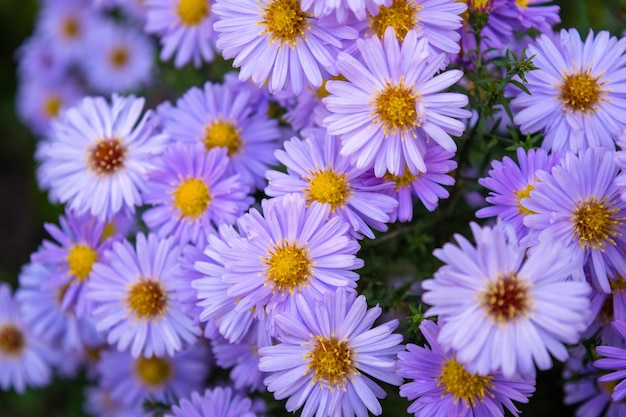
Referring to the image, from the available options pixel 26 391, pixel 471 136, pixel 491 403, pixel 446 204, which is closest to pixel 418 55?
pixel 471 136

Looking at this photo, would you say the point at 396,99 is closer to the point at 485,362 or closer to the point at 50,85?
the point at 485,362

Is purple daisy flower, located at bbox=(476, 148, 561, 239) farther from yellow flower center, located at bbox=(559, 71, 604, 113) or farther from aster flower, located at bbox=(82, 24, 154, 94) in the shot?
aster flower, located at bbox=(82, 24, 154, 94)

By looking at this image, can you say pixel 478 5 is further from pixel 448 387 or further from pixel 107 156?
pixel 107 156

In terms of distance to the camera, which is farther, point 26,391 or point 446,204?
point 26,391

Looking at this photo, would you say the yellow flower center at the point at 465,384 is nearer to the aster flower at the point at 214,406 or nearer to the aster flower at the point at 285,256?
the aster flower at the point at 285,256

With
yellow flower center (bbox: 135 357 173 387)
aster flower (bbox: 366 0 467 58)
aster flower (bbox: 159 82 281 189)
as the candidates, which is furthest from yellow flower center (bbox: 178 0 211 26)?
yellow flower center (bbox: 135 357 173 387)

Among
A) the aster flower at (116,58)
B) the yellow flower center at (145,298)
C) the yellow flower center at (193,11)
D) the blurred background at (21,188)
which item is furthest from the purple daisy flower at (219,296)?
the aster flower at (116,58)

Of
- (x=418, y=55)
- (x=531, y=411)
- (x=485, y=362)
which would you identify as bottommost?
(x=485, y=362)
